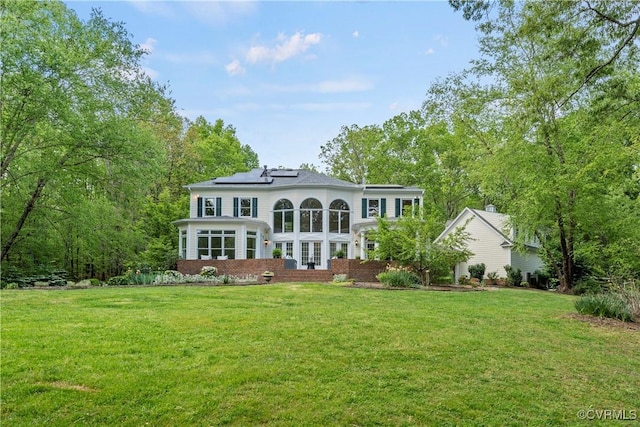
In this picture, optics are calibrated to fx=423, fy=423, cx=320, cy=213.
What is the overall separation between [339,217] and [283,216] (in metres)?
3.42

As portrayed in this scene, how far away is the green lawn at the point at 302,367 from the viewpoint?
4137mm

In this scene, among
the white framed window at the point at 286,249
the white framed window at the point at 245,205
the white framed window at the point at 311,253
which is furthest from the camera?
the white framed window at the point at 245,205

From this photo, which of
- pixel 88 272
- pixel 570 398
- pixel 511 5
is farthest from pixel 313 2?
pixel 88 272

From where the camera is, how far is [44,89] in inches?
500

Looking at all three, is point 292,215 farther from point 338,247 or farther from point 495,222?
point 495,222

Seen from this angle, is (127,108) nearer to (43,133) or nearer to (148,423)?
(43,133)

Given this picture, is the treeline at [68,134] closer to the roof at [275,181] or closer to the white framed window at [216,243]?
the white framed window at [216,243]

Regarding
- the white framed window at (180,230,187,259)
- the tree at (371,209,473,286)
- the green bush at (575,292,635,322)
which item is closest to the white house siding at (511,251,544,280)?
the tree at (371,209,473,286)

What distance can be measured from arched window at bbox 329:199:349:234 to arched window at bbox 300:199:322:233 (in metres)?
0.73

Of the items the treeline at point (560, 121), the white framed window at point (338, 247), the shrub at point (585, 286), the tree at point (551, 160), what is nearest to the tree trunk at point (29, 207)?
the white framed window at point (338, 247)

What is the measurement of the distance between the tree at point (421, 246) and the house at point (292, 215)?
6.54 m

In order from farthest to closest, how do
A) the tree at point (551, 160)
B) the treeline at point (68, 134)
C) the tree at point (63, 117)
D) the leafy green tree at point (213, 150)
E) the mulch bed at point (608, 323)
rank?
the leafy green tree at point (213, 150), the tree at point (551, 160), the treeline at point (68, 134), the tree at point (63, 117), the mulch bed at point (608, 323)

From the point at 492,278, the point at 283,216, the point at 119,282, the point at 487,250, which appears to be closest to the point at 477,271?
the point at 492,278

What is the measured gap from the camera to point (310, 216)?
25.3 meters
